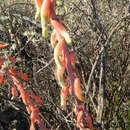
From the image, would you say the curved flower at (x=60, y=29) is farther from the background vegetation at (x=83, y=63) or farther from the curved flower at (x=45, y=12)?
the background vegetation at (x=83, y=63)

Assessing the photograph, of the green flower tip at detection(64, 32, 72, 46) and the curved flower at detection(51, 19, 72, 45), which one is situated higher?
the curved flower at detection(51, 19, 72, 45)

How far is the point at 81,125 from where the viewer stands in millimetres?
1707

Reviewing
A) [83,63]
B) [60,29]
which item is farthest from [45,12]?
[83,63]

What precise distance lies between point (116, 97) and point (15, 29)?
144 cm

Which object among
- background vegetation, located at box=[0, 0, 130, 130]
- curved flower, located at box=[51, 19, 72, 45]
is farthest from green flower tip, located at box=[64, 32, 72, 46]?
background vegetation, located at box=[0, 0, 130, 130]

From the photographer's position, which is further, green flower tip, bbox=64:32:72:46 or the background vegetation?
the background vegetation

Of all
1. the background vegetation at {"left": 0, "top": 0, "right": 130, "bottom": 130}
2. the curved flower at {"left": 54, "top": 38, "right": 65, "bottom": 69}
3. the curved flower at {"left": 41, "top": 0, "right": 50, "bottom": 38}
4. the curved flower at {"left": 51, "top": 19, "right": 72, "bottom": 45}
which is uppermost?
the curved flower at {"left": 41, "top": 0, "right": 50, "bottom": 38}

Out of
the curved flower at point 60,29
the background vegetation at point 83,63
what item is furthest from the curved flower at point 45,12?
the background vegetation at point 83,63

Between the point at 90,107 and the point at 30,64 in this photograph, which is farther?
the point at 30,64

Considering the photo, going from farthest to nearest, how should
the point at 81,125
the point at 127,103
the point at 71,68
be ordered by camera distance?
the point at 127,103, the point at 81,125, the point at 71,68

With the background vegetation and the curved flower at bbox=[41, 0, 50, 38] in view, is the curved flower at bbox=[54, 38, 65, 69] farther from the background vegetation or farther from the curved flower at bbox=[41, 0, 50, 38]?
the background vegetation

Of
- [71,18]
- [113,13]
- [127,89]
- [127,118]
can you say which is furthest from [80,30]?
[127,118]

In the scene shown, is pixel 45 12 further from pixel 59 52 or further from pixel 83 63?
pixel 83 63

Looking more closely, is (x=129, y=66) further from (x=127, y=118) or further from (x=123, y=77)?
(x=127, y=118)
